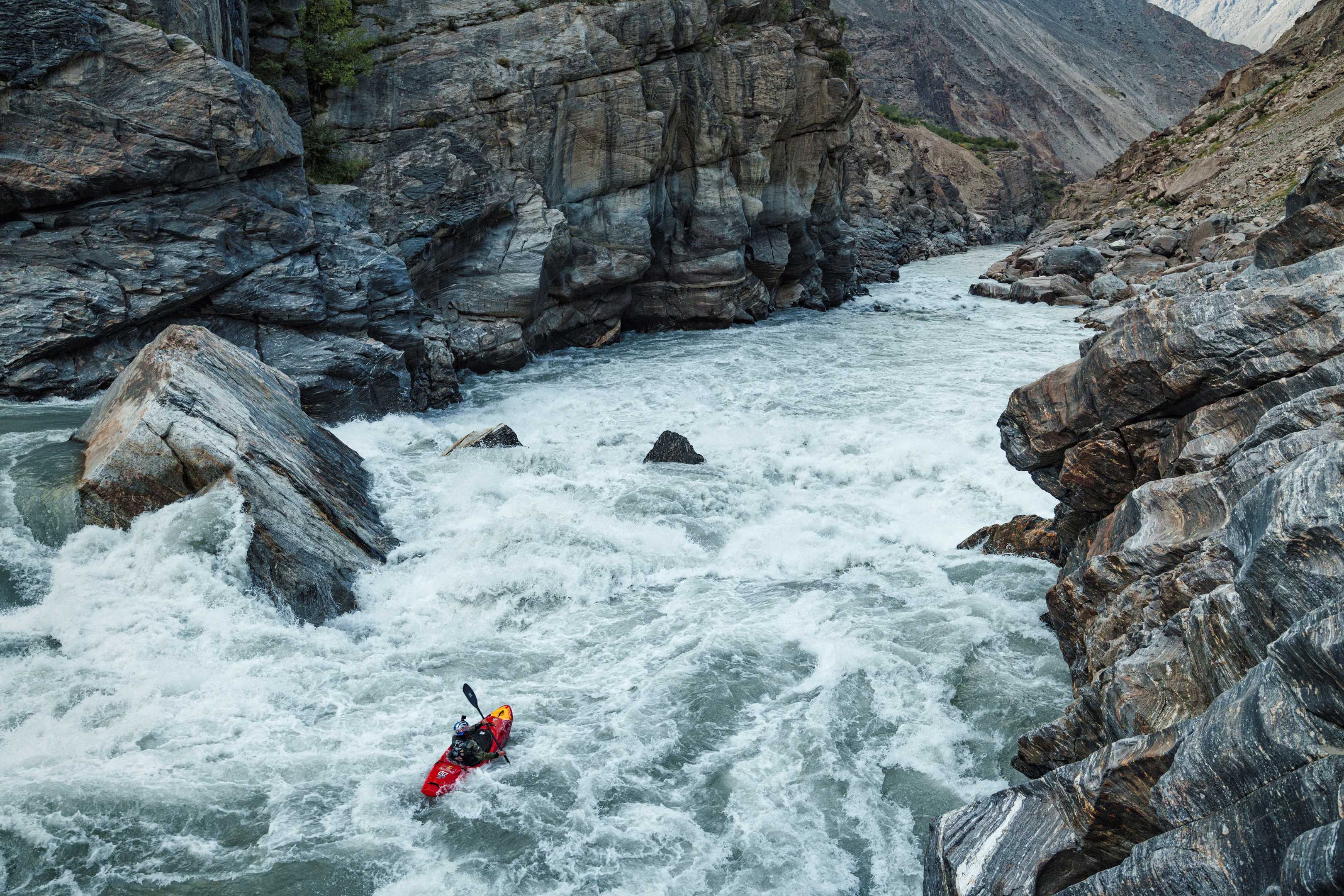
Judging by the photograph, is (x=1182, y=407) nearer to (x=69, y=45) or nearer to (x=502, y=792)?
(x=502, y=792)

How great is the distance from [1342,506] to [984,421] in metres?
14.7

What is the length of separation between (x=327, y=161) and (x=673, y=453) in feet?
45.0

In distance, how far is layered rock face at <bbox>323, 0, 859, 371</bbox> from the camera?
25.6 meters

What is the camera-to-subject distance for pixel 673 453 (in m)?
18.3

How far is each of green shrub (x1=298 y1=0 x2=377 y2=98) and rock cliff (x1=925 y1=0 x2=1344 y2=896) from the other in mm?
21071

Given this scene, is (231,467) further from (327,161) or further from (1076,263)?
(1076,263)

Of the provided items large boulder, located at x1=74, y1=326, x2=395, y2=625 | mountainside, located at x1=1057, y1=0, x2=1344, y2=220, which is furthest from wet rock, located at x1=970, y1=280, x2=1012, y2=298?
large boulder, located at x1=74, y1=326, x2=395, y2=625

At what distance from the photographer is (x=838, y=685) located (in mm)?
11031

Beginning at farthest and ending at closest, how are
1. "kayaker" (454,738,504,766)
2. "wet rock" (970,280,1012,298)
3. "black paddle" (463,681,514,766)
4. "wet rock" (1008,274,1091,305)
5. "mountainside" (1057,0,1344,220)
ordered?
"wet rock" (970,280,1012,298) < "mountainside" (1057,0,1344,220) < "wet rock" (1008,274,1091,305) < "black paddle" (463,681,514,766) < "kayaker" (454,738,504,766)

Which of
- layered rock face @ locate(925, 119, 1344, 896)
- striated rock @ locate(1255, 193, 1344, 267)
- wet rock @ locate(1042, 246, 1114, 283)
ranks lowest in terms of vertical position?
wet rock @ locate(1042, 246, 1114, 283)

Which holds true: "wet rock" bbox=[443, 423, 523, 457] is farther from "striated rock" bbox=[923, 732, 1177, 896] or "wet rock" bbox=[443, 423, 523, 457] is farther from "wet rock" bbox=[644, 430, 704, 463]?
"striated rock" bbox=[923, 732, 1177, 896]

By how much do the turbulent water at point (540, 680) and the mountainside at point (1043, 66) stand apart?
106626 millimetres

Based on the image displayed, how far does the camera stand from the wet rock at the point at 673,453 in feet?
59.9

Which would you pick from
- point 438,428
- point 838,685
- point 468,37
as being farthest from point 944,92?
point 838,685
